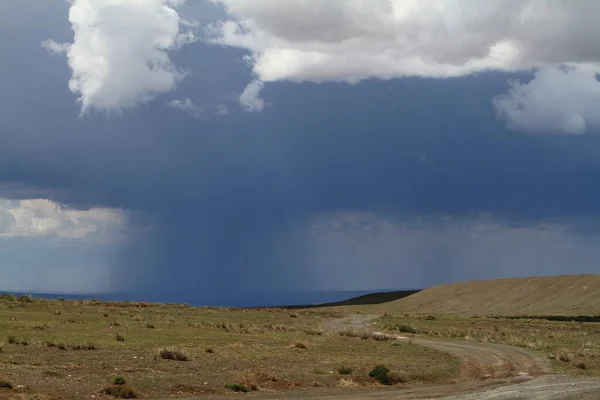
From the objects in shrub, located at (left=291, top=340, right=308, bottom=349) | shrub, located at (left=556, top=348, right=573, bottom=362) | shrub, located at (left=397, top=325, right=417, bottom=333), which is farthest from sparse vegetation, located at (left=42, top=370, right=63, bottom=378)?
shrub, located at (left=397, top=325, right=417, bottom=333)

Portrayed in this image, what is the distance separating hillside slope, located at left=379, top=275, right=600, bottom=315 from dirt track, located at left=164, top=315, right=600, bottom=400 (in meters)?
64.5

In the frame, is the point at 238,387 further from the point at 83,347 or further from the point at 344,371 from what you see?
the point at 83,347

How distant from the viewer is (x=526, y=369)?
33.7m

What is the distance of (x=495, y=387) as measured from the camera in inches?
1064

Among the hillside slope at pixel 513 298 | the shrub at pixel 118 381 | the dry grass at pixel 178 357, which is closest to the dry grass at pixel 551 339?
the dry grass at pixel 178 357

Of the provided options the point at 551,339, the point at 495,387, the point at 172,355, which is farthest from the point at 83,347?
the point at 551,339

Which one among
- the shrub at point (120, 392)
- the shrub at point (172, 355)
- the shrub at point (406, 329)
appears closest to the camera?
the shrub at point (120, 392)

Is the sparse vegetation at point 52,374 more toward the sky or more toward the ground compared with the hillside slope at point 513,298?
more toward the ground

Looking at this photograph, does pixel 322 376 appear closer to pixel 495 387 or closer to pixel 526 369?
pixel 495 387

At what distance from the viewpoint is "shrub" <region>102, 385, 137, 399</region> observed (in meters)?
22.2

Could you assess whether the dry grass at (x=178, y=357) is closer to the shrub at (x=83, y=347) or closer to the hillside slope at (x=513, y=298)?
the shrub at (x=83, y=347)

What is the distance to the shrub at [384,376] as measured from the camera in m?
28.2

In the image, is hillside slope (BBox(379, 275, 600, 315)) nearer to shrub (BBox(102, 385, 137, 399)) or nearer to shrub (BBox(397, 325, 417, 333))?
shrub (BBox(397, 325, 417, 333))

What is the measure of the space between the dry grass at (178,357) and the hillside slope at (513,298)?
64.8 metres
